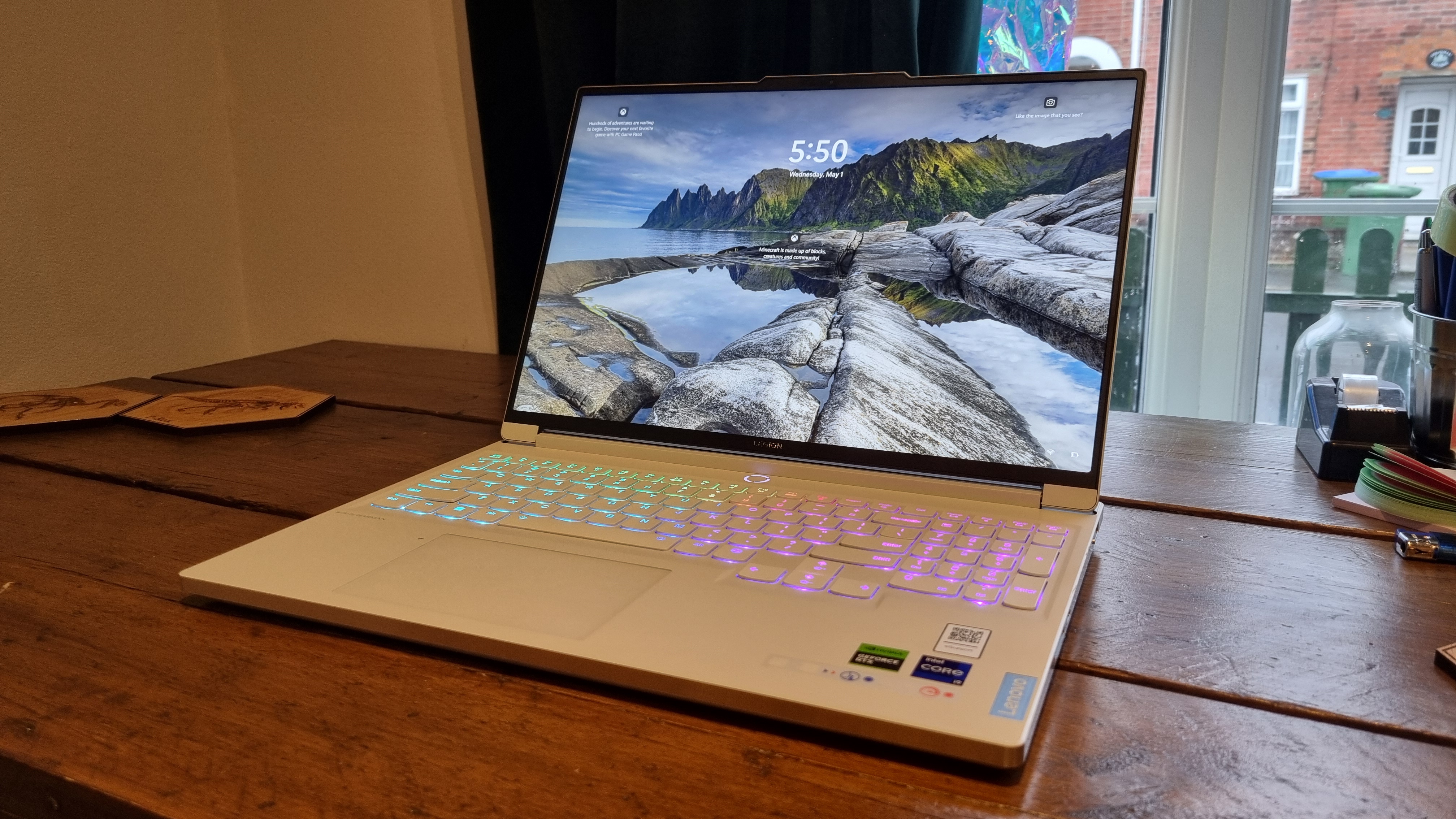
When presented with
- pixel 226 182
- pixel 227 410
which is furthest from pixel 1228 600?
pixel 226 182

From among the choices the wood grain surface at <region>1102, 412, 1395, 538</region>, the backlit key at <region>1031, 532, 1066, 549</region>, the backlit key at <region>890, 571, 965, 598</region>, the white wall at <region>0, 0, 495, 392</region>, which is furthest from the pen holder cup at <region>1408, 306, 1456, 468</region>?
the white wall at <region>0, 0, 495, 392</region>

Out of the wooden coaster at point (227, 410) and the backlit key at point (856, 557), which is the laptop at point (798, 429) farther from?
the wooden coaster at point (227, 410)

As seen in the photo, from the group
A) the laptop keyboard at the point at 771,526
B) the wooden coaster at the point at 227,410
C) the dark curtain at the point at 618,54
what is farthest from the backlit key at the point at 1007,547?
the wooden coaster at the point at 227,410

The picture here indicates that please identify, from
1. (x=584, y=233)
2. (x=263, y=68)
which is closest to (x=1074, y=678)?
(x=584, y=233)

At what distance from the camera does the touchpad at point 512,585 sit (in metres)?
0.51

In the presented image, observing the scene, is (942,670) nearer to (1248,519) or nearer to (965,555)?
(965,555)

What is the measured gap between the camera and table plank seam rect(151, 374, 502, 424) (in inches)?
39.3

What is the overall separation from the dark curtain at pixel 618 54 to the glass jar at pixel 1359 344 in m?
0.53

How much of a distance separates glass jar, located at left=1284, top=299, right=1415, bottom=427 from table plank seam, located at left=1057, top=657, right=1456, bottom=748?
0.72 metres

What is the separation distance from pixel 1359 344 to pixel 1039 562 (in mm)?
829

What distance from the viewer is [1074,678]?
474mm

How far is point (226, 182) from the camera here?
1.66 meters

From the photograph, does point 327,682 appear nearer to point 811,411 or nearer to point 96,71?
point 811,411

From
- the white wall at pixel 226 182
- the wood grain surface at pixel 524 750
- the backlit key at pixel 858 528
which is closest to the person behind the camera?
the wood grain surface at pixel 524 750
